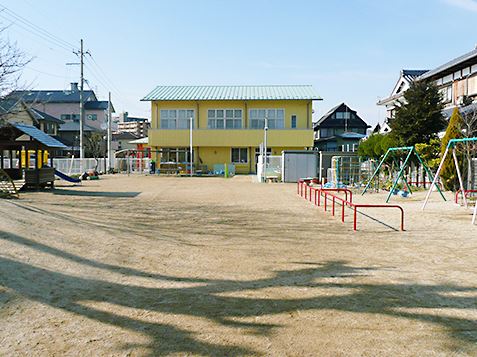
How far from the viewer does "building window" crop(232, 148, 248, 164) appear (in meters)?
36.2

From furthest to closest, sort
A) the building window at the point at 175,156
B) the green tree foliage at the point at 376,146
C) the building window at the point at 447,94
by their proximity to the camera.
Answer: the building window at the point at 175,156 → the building window at the point at 447,94 → the green tree foliage at the point at 376,146

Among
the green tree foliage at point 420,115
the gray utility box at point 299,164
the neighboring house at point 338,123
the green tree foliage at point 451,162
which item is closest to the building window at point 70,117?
the neighboring house at point 338,123

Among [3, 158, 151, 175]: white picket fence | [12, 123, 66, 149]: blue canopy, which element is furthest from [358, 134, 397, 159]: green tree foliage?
[3, 158, 151, 175]: white picket fence

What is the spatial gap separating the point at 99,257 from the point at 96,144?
146ft

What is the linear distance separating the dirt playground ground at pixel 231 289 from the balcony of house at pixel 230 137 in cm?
2616

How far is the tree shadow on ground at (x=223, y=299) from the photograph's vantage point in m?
3.51

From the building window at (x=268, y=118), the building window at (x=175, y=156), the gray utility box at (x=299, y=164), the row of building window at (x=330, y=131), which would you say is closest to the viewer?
the gray utility box at (x=299, y=164)

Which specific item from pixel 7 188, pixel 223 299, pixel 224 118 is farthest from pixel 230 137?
pixel 223 299

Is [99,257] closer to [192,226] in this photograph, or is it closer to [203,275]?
[203,275]

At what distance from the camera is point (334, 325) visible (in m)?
3.67

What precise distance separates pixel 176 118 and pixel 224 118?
13.1 ft

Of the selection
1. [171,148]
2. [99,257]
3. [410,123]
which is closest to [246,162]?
[171,148]

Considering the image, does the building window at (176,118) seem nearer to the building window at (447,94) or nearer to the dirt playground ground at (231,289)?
the building window at (447,94)

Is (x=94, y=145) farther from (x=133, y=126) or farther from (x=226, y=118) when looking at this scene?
(x=133, y=126)
